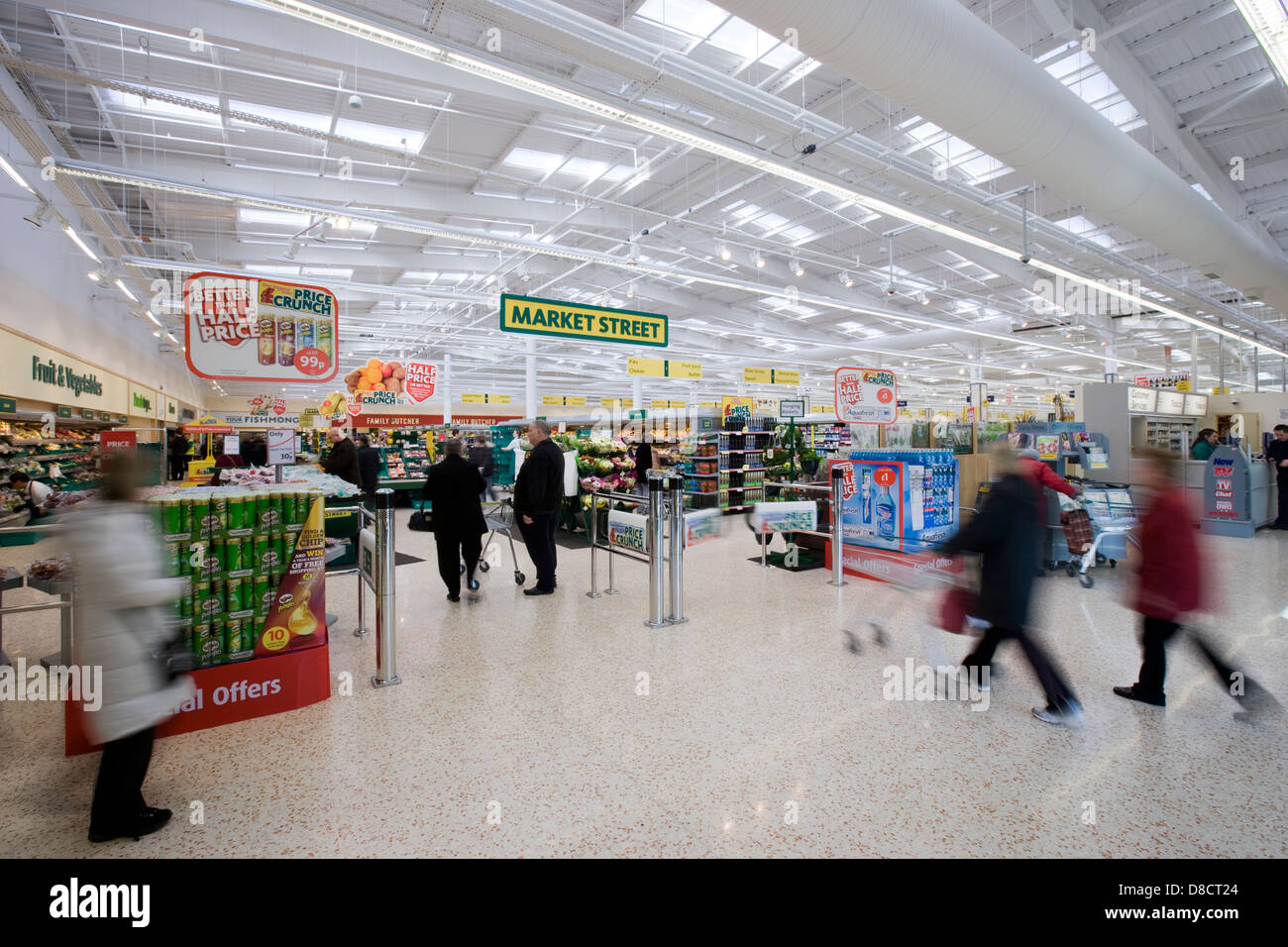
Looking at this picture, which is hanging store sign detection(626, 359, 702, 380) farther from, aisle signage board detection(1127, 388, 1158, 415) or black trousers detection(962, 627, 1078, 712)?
black trousers detection(962, 627, 1078, 712)

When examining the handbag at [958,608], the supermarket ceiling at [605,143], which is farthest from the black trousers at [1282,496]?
the handbag at [958,608]

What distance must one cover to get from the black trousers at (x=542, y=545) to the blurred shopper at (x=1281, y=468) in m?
11.2

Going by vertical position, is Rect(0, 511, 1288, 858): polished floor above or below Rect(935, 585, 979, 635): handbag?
below

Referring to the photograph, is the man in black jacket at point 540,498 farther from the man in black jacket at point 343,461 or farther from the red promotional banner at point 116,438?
the red promotional banner at point 116,438

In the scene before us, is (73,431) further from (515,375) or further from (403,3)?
(515,375)

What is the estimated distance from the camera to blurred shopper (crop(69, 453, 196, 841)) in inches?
87.9

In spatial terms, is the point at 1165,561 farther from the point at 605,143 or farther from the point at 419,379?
the point at 419,379

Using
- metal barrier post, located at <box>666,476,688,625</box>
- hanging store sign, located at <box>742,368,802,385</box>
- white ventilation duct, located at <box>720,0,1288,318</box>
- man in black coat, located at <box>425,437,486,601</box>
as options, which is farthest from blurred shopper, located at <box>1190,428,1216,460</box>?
man in black coat, located at <box>425,437,486,601</box>

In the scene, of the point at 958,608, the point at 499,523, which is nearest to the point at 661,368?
the point at 499,523

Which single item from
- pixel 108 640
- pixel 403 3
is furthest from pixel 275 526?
pixel 403 3

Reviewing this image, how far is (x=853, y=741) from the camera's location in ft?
10.1

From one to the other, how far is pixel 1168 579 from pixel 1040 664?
32.0 inches

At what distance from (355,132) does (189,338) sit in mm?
5787

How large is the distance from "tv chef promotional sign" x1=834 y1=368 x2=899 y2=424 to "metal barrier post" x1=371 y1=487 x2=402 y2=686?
638 centimetres
